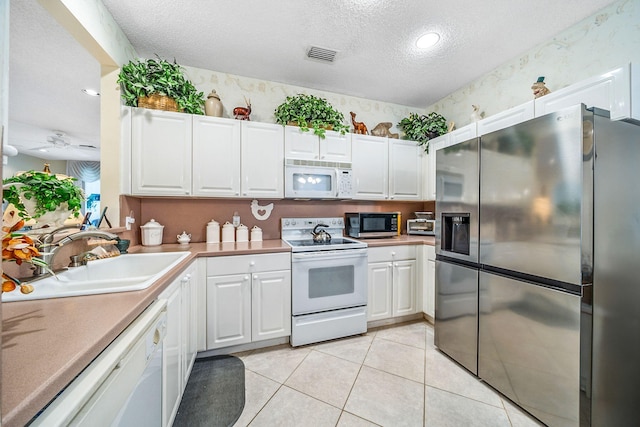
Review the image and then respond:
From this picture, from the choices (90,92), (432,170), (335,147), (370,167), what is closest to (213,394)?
(335,147)

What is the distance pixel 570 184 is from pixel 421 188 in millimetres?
1868

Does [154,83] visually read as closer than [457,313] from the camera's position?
No

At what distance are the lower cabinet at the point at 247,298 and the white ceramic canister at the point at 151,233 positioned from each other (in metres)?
0.70

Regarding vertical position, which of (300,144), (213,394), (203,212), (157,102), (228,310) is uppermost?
(157,102)

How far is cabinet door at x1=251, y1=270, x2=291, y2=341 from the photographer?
2.14 metres

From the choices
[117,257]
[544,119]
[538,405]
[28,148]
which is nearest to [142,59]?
[117,257]

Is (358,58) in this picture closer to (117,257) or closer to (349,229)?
(349,229)

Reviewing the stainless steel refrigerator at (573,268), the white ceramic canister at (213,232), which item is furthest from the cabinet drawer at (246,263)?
the stainless steel refrigerator at (573,268)

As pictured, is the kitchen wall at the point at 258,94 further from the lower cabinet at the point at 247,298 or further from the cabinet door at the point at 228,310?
the cabinet door at the point at 228,310

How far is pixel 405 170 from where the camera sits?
3.09 metres

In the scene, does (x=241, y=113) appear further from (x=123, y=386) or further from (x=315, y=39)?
(x=123, y=386)

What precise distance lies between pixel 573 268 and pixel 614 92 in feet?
3.63

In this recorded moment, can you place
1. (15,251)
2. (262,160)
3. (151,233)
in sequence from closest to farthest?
(15,251)
(151,233)
(262,160)

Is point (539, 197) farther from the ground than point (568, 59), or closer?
closer
